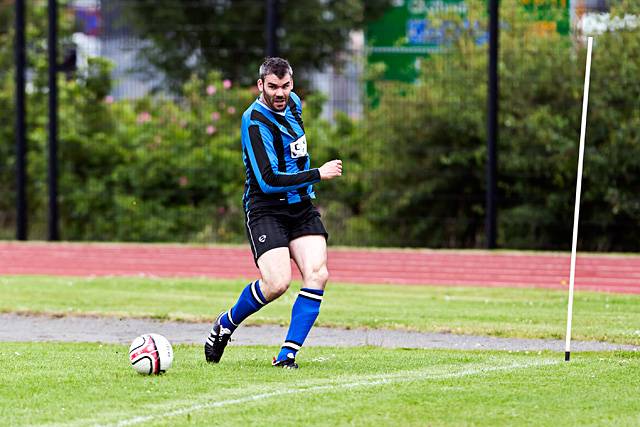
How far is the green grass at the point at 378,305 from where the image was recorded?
1221 centimetres

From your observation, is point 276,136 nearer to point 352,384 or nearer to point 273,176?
point 273,176

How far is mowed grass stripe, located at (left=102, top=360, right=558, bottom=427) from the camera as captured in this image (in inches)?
274


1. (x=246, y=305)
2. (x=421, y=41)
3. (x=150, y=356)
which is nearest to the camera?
(x=150, y=356)

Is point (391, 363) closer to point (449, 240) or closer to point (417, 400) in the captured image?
point (417, 400)

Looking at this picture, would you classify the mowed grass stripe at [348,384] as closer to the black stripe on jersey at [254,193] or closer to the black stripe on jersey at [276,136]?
the black stripe on jersey at [254,193]

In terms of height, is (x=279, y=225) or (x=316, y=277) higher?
(x=279, y=225)

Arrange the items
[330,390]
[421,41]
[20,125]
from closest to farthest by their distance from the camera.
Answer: [330,390] < [421,41] < [20,125]

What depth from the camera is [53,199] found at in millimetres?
22781

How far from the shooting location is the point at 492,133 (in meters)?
20.5

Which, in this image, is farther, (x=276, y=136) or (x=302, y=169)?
(x=302, y=169)

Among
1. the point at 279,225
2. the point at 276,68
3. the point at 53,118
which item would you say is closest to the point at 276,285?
the point at 279,225

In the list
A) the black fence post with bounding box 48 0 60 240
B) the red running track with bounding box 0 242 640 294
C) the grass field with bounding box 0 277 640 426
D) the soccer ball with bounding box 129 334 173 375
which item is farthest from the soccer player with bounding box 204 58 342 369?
the black fence post with bounding box 48 0 60 240

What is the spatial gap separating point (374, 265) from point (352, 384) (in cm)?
1051

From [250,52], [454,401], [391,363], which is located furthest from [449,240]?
[454,401]
